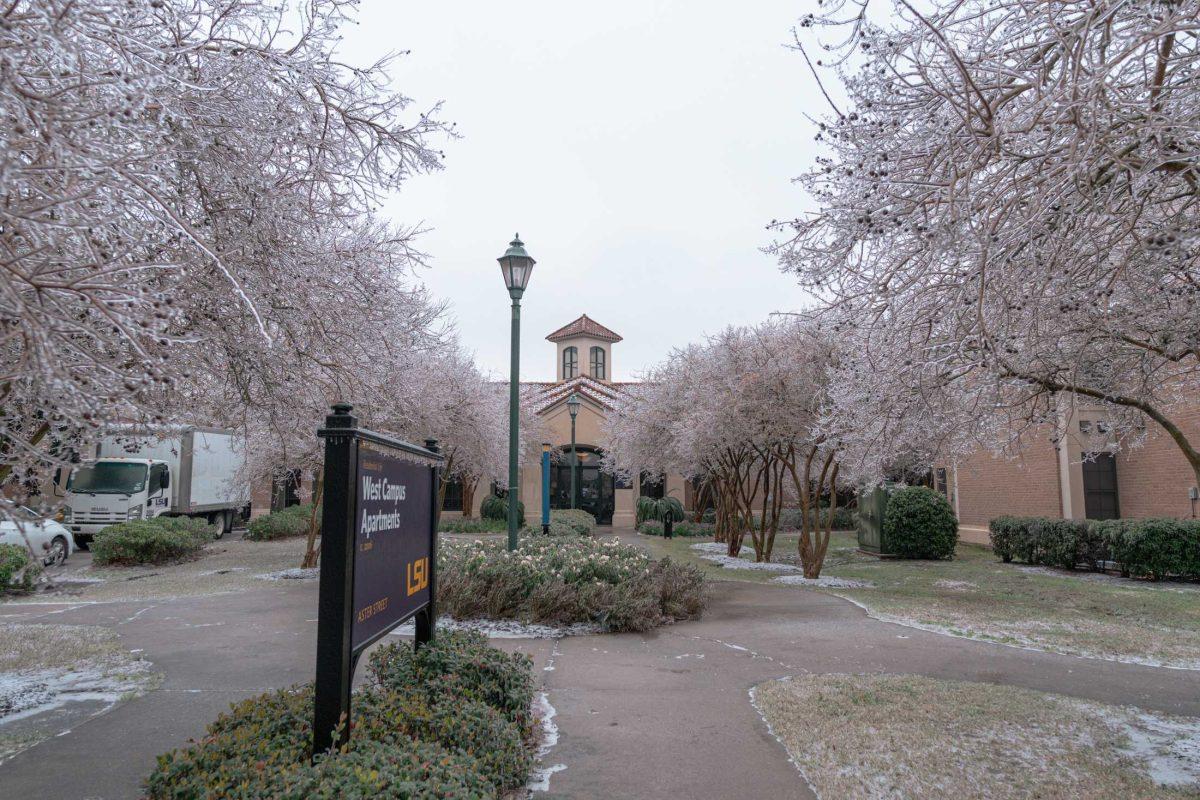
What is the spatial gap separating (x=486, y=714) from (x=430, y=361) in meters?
13.7

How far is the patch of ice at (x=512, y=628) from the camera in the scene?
839 cm

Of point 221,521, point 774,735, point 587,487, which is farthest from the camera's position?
point 587,487

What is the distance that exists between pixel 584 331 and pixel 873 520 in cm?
2463

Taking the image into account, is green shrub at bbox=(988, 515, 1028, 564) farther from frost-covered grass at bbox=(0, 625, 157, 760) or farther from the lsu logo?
frost-covered grass at bbox=(0, 625, 157, 760)

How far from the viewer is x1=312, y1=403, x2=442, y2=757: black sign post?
331 centimetres

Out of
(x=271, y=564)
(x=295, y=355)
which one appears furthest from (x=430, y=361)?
(x=295, y=355)

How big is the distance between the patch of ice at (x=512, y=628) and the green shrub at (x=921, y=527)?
13.1 metres

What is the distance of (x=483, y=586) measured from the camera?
9.18 meters

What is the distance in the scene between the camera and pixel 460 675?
15.7ft

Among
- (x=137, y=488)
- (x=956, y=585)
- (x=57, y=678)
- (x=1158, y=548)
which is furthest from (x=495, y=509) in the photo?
(x=57, y=678)

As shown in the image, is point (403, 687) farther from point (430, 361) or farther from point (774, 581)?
point (430, 361)

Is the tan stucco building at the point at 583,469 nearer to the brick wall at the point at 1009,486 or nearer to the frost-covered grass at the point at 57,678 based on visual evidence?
the brick wall at the point at 1009,486

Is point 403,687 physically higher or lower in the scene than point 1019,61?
lower

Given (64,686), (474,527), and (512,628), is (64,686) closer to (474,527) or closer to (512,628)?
(512,628)
